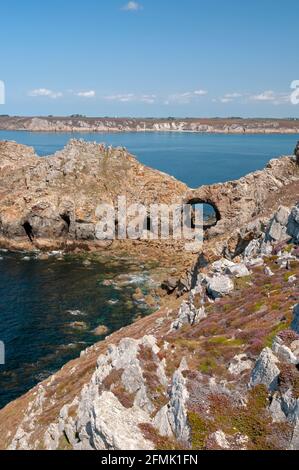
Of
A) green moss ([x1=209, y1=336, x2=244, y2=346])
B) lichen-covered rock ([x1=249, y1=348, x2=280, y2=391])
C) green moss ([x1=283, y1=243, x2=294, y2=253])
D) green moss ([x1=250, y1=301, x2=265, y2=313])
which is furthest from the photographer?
green moss ([x1=283, y1=243, x2=294, y2=253])

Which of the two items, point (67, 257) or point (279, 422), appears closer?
point (279, 422)

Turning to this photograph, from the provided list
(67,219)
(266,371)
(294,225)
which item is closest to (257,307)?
(266,371)

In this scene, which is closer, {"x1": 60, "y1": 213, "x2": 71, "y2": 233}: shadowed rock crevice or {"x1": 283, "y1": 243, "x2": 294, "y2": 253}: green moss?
{"x1": 283, "y1": 243, "x2": 294, "y2": 253}: green moss

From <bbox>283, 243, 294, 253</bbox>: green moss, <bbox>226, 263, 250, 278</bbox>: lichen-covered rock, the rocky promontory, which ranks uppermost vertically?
<bbox>283, 243, 294, 253</bbox>: green moss

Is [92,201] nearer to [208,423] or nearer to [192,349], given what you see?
[192,349]

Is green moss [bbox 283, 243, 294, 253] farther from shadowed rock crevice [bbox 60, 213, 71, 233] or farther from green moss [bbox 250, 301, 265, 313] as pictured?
shadowed rock crevice [bbox 60, 213, 71, 233]

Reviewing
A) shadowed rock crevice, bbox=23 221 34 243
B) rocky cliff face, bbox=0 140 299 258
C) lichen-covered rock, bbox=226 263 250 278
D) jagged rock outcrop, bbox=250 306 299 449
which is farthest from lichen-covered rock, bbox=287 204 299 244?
shadowed rock crevice, bbox=23 221 34 243

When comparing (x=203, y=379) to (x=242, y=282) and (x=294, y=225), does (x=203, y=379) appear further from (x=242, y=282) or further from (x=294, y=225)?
(x=294, y=225)

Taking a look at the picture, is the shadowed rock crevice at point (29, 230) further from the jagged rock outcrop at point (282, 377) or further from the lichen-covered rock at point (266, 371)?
the lichen-covered rock at point (266, 371)

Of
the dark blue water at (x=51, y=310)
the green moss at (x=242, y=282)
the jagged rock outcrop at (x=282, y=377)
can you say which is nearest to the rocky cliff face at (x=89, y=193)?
the dark blue water at (x=51, y=310)
